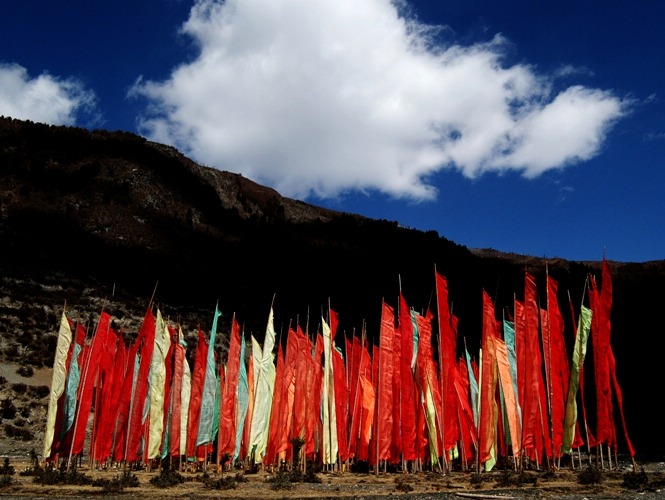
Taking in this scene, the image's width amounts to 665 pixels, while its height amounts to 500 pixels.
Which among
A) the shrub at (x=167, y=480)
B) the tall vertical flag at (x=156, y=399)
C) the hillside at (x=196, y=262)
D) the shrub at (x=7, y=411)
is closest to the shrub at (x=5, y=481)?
the shrub at (x=167, y=480)

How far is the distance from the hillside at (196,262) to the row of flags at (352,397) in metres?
14.3

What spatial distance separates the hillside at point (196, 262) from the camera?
38.2 metres

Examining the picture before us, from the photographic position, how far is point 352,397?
20.4m

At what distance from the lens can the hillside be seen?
38.2m

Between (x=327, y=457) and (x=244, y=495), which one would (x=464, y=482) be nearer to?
(x=327, y=457)

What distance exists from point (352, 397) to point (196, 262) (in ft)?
112

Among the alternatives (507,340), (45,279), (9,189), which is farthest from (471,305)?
(9,189)

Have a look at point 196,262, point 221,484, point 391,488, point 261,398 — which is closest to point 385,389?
point 391,488

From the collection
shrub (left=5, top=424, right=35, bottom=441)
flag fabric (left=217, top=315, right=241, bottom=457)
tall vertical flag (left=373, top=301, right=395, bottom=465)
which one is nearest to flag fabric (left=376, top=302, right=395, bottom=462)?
tall vertical flag (left=373, top=301, right=395, bottom=465)

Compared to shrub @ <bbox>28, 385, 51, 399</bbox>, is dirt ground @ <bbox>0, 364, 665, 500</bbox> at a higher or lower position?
lower

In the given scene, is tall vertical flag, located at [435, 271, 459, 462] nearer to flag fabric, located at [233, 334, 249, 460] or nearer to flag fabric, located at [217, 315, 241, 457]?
flag fabric, located at [217, 315, 241, 457]

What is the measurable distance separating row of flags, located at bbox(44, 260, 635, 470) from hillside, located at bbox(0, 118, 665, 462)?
14.3m

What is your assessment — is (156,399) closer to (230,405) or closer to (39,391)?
(230,405)

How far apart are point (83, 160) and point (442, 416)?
52355mm
